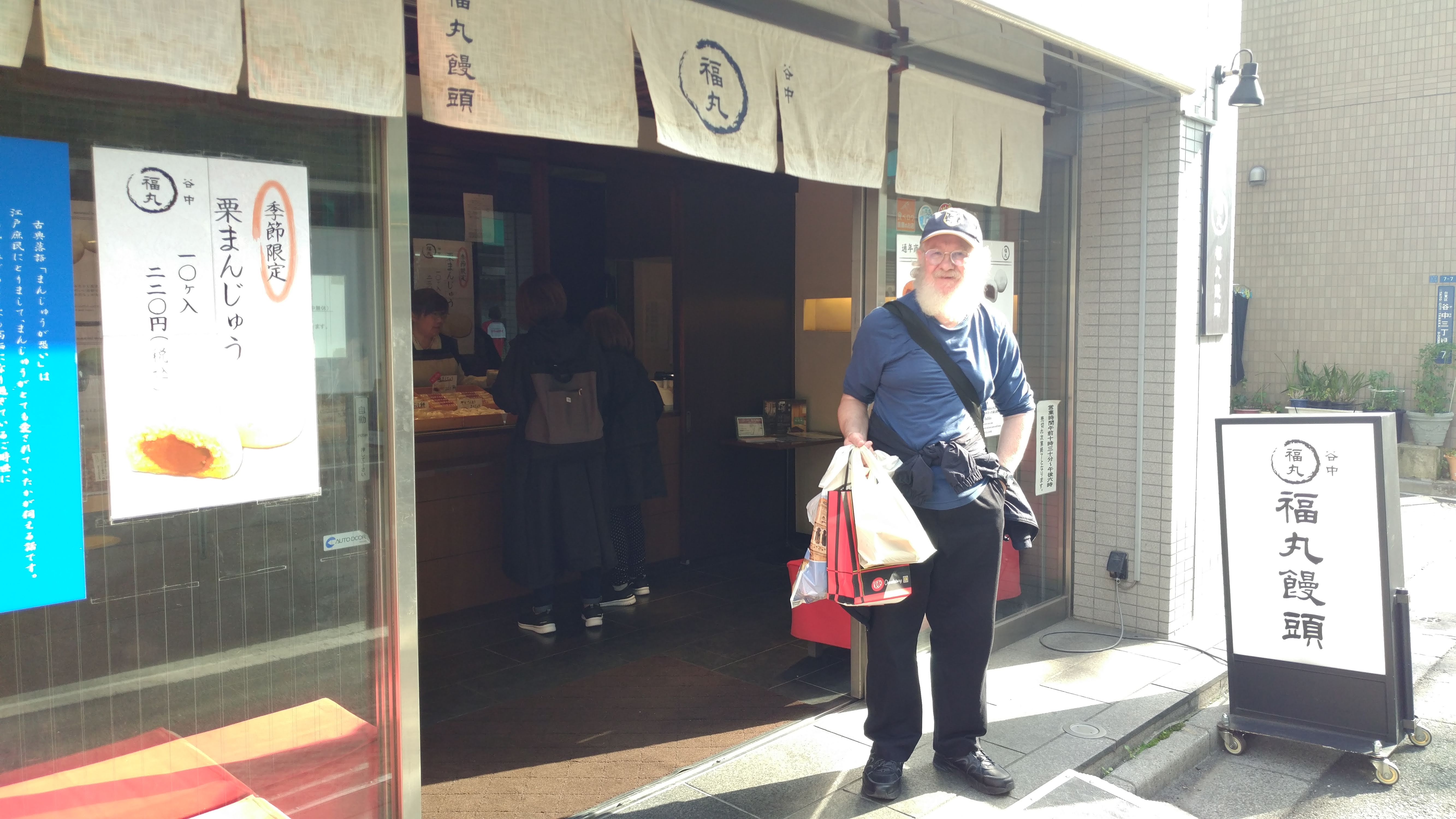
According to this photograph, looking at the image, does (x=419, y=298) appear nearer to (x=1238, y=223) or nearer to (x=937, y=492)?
(x=937, y=492)

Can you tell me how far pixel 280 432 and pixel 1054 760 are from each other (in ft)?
10.6

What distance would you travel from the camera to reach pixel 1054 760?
417cm

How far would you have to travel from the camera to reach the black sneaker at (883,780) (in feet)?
12.5

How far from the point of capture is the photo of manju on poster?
256 centimetres

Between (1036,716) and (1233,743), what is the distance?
0.84m

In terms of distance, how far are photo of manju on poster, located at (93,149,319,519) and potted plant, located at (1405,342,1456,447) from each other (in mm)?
12419

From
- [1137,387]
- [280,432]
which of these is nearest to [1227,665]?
[1137,387]

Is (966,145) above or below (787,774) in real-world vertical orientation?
above

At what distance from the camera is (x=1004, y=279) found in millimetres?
5547

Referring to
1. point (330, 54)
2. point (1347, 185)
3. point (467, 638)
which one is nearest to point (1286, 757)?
point (467, 638)

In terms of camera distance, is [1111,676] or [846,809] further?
[1111,676]

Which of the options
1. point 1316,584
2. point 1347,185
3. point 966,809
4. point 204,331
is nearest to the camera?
point 204,331

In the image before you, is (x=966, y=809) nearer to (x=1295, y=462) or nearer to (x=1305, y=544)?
(x=1305, y=544)

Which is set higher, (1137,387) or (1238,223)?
(1238,223)
